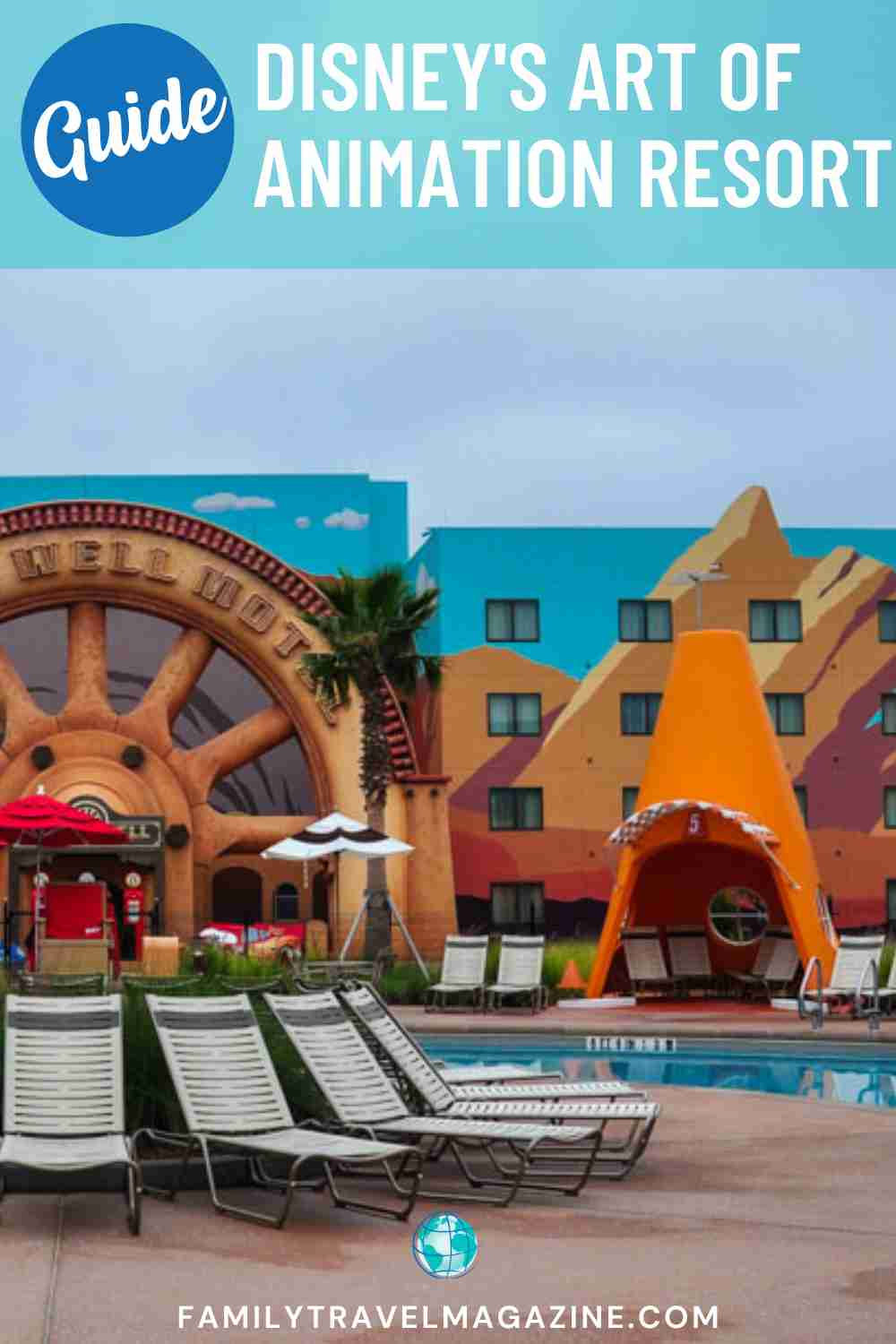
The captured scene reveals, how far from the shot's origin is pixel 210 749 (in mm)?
37344

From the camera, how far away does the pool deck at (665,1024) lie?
21141 millimetres

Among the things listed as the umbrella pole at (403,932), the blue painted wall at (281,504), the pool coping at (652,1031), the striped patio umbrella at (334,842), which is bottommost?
the pool coping at (652,1031)

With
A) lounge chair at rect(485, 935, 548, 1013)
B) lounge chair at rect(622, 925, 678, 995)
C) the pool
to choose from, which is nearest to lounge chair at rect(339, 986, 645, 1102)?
the pool

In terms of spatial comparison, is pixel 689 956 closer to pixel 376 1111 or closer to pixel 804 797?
pixel 804 797

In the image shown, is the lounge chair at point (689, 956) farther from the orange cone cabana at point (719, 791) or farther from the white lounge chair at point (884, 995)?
the white lounge chair at point (884, 995)

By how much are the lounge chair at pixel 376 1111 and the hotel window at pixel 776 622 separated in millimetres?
29537

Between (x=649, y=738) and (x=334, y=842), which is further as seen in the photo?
(x=649, y=738)

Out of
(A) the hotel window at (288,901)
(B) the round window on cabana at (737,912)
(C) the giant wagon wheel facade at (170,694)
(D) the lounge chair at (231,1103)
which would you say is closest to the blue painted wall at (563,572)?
(C) the giant wagon wheel facade at (170,694)

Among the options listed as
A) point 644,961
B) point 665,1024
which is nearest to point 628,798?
point 644,961

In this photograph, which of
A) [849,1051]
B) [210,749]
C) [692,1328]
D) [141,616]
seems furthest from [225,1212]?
[141,616]

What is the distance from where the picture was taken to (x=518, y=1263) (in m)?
8.29

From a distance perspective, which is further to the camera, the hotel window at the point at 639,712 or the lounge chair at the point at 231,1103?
the hotel window at the point at 639,712

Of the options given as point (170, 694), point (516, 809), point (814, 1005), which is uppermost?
point (170, 694)

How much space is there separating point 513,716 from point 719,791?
48.2ft
